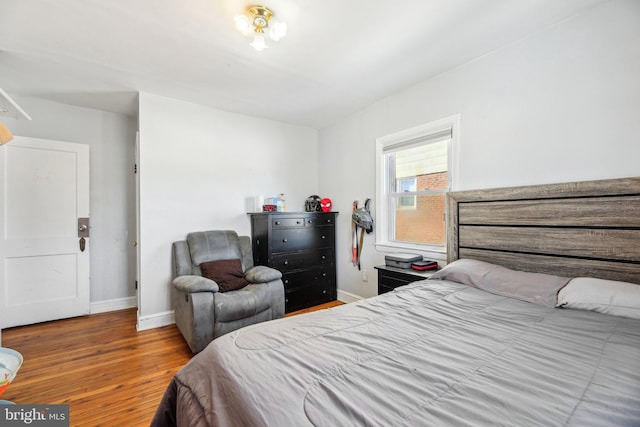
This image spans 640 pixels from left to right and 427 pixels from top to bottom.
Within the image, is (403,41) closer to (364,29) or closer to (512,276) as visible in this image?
(364,29)

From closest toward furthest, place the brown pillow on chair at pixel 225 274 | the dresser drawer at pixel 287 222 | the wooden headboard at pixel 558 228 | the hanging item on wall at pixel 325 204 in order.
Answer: the wooden headboard at pixel 558 228 < the brown pillow on chair at pixel 225 274 < the dresser drawer at pixel 287 222 < the hanging item on wall at pixel 325 204

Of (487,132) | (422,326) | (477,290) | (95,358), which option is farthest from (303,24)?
(95,358)

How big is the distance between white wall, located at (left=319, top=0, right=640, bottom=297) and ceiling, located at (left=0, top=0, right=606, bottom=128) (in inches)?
5.6

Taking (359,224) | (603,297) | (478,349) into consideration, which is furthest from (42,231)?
(603,297)

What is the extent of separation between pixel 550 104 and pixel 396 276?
1804 mm

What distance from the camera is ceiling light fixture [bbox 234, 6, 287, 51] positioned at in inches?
69.6

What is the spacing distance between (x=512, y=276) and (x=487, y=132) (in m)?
1.21

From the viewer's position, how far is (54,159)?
10.3 feet

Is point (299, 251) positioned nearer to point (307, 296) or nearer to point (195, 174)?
point (307, 296)

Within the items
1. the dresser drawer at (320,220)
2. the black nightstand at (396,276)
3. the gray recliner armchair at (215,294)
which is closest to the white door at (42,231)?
the gray recliner armchair at (215,294)

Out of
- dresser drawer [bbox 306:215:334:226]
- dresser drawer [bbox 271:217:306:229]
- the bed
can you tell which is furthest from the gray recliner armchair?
the bed

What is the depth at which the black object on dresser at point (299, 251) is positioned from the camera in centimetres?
331

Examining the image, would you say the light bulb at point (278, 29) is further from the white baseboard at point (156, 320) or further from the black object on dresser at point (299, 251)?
the white baseboard at point (156, 320)

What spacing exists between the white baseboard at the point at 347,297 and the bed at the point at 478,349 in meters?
1.76
